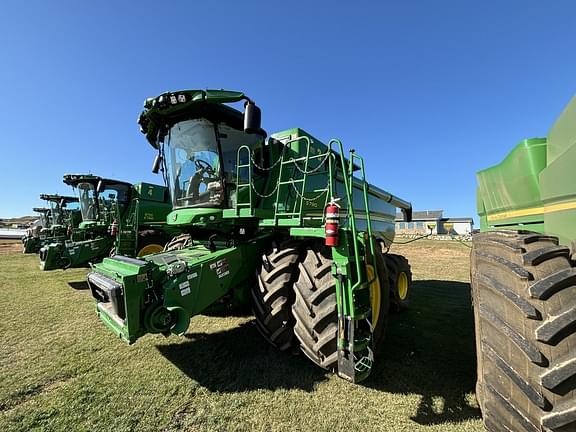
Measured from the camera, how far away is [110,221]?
423 inches

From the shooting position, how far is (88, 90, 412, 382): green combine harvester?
285 cm

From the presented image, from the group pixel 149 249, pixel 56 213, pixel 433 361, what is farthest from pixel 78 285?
pixel 56 213

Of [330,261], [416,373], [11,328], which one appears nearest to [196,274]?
[330,261]

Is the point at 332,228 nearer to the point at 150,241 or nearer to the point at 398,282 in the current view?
the point at 398,282

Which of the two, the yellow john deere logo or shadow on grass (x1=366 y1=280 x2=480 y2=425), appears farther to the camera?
shadow on grass (x1=366 y1=280 x2=480 y2=425)

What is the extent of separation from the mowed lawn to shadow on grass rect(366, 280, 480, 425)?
0.04 feet

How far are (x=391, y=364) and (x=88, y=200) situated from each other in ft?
40.9

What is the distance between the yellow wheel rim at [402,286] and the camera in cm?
573

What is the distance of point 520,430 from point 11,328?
6687 mm

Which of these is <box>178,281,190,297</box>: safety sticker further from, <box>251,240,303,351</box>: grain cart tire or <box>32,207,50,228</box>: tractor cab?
<box>32,207,50,228</box>: tractor cab

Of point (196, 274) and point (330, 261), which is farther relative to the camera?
point (196, 274)

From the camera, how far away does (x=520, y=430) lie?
5.08 ft

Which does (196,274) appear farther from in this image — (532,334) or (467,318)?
(467,318)

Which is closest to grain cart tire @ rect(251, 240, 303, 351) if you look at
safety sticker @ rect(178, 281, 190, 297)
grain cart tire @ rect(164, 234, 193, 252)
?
safety sticker @ rect(178, 281, 190, 297)
